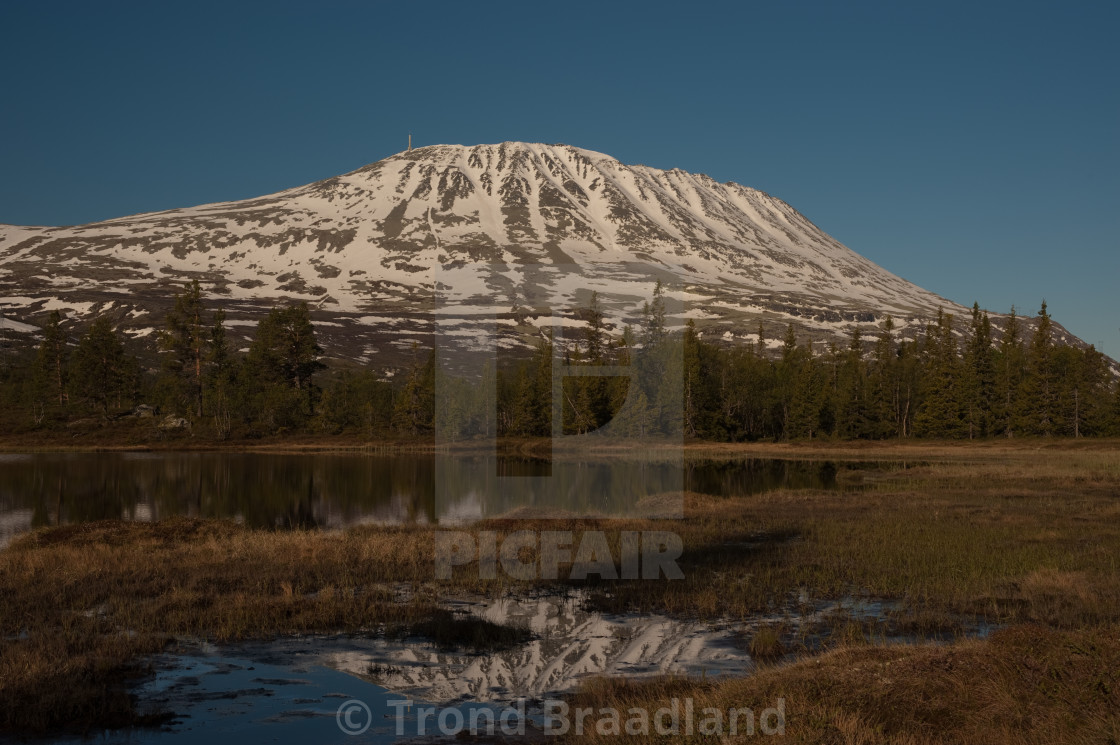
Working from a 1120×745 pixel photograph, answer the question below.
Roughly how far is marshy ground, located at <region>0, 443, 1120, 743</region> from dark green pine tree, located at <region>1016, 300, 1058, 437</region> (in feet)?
218

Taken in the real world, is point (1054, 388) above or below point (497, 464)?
above

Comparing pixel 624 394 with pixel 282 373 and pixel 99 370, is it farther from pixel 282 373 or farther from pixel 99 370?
pixel 99 370

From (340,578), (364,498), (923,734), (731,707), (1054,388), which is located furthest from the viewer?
(1054,388)

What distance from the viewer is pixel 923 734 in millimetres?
8930

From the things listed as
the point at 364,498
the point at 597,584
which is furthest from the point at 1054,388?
the point at 597,584

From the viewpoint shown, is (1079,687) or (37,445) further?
(37,445)

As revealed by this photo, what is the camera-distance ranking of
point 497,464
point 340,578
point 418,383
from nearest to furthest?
point 340,578, point 497,464, point 418,383

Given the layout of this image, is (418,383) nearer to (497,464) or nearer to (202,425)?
(202,425)

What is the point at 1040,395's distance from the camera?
306 feet

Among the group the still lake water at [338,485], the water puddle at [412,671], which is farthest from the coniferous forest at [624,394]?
the water puddle at [412,671]

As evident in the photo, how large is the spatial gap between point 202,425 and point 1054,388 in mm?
99173

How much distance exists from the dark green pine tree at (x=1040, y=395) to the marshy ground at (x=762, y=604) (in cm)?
6640

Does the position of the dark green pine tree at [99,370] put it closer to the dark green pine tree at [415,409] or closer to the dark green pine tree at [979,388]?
the dark green pine tree at [415,409]

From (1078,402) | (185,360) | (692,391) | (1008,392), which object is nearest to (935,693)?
(692,391)
